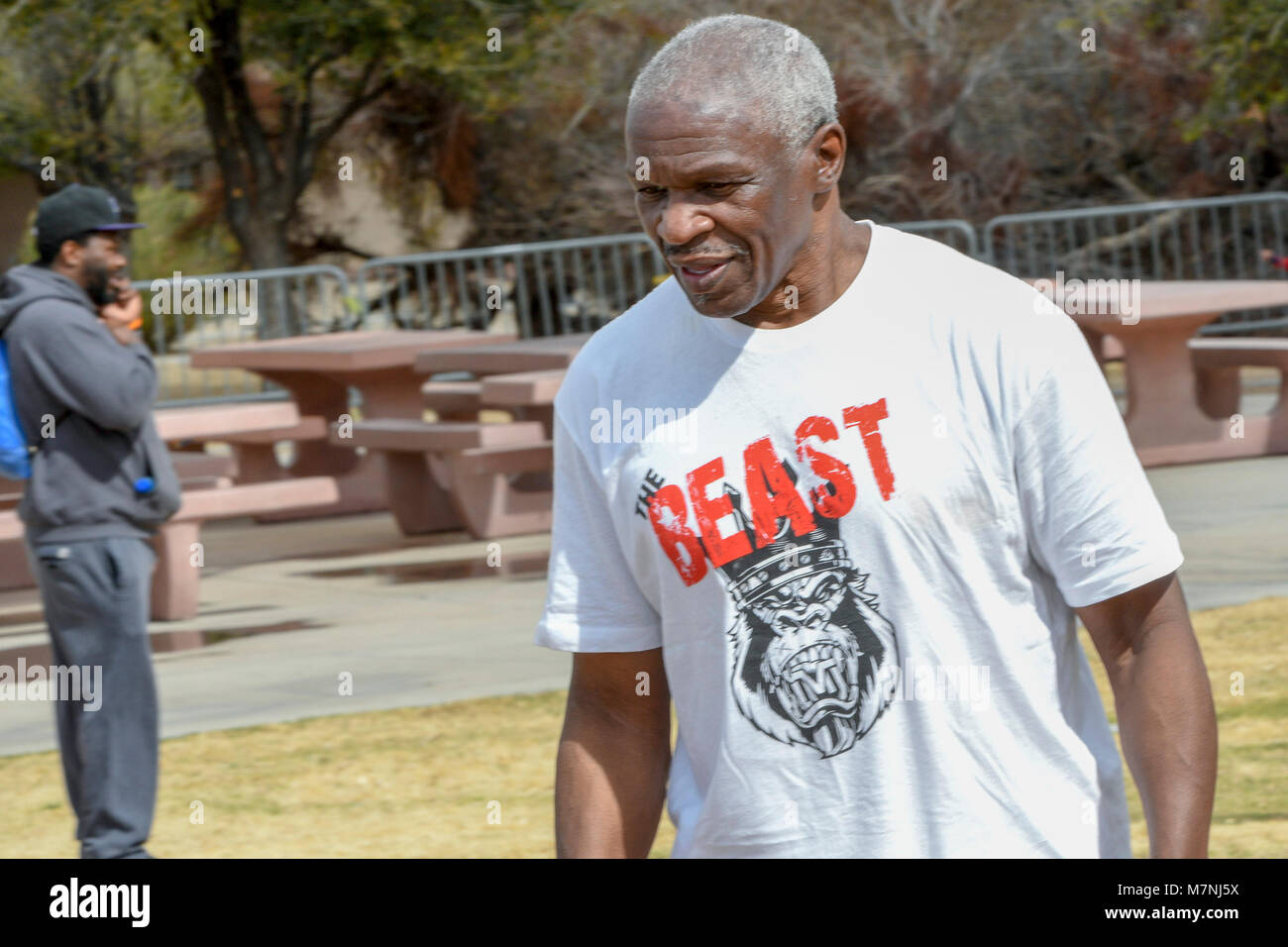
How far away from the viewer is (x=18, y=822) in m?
6.05

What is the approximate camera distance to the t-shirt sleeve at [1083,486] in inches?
86.0

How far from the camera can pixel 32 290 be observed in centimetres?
566

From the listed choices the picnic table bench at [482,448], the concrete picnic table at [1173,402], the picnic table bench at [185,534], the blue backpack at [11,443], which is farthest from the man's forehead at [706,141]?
the concrete picnic table at [1173,402]

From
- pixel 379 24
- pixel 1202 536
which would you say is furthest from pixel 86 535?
pixel 379 24

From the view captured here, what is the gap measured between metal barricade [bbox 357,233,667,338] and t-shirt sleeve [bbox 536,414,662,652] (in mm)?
10494

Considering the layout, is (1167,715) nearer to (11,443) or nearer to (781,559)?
(781,559)

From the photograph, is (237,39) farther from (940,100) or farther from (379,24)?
(940,100)

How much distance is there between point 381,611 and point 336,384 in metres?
4.45

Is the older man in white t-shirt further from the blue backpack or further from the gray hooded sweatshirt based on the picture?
the blue backpack

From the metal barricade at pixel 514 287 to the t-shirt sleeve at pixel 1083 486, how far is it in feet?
35.4

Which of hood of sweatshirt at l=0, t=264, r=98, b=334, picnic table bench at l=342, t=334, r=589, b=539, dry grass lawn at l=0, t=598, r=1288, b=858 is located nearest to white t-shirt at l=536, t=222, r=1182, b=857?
dry grass lawn at l=0, t=598, r=1288, b=858

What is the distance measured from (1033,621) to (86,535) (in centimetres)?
371

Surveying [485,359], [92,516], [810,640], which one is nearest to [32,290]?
[92,516]
